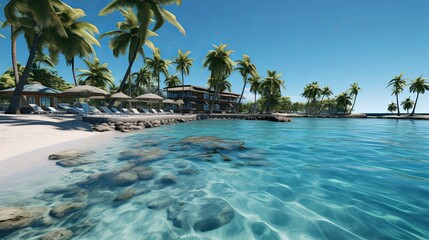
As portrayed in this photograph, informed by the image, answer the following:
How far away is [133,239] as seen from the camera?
2.52 metres

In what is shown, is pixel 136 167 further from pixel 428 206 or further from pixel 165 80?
pixel 165 80

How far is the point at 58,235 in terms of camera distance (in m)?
2.46

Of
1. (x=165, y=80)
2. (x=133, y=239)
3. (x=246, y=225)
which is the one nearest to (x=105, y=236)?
(x=133, y=239)

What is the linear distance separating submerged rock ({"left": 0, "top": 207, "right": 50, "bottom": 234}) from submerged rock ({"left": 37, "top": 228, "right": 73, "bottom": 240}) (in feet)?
1.35

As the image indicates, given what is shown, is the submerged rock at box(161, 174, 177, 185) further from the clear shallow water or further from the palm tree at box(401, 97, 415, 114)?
the palm tree at box(401, 97, 415, 114)

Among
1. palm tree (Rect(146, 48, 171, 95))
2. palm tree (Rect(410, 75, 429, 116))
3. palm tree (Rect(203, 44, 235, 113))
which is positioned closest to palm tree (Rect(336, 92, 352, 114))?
palm tree (Rect(410, 75, 429, 116))

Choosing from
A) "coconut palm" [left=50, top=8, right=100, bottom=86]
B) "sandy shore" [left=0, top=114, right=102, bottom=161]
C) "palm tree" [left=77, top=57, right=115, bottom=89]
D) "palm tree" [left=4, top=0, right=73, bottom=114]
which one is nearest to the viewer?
"sandy shore" [left=0, top=114, right=102, bottom=161]

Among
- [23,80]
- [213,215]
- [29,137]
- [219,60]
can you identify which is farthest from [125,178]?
[219,60]

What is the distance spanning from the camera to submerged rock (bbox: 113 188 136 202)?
11.7ft

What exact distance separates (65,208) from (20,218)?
0.52 meters

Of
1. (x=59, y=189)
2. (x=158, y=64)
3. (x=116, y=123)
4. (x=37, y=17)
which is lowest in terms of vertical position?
(x=59, y=189)

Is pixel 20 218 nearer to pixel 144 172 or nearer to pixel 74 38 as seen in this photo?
pixel 144 172

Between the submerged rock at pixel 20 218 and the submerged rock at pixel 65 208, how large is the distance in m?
0.11

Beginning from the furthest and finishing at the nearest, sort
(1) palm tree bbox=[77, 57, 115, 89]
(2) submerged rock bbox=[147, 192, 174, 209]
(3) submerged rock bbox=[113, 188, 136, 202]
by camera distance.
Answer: (1) palm tree bbox=[77, 57, 115, 89], (3) submerged rock bbox=[113, 188, 136, 202], (2) submerged rock bbox=[147, 192, 174, 209]
